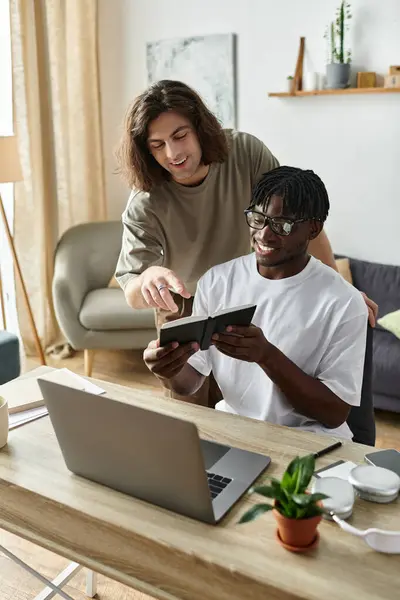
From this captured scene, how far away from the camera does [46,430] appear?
134 cm

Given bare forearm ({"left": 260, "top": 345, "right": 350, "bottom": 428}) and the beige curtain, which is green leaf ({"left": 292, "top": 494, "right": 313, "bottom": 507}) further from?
the beige curtain

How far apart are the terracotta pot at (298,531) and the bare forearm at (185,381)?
1.97 feet

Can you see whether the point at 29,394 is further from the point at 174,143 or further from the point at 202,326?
the point at 174,143

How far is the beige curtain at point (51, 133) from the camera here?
3523 millimetres

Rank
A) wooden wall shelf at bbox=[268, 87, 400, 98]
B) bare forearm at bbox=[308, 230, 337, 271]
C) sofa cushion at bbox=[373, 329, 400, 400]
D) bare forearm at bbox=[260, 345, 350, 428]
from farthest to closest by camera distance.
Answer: wooden wall shelf at bbox=[268, 87, 400, 98]
sofa cushion at bbox=[373, 329, 400, 400]
bare forearm at bbox=[308, 230, 337, 271]
bare forearm at bbox=[260, 345, 350, 428]

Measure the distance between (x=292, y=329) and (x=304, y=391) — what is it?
15cm

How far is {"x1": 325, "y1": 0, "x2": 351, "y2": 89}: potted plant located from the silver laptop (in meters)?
2.43

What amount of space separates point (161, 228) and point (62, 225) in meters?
2.07

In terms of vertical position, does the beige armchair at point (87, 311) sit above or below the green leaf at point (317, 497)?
below

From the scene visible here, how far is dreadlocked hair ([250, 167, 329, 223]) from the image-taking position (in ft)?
4.67

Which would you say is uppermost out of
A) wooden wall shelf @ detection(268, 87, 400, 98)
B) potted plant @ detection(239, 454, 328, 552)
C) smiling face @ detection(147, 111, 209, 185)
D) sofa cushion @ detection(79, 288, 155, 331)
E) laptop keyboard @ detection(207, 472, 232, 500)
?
wooden wall shelf @ detection(268, 87, 400, 98)

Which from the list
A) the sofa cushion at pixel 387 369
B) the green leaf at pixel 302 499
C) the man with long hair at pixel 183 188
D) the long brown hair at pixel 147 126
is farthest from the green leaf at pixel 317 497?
the sofa cushion at pixel 387 369

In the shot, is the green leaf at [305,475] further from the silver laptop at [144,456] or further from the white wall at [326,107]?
the white wall at [326,107]

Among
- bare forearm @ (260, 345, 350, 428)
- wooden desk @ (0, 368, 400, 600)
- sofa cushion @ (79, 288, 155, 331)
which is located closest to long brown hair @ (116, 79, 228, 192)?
bare forearm @ (260, 345, 350, 428)
